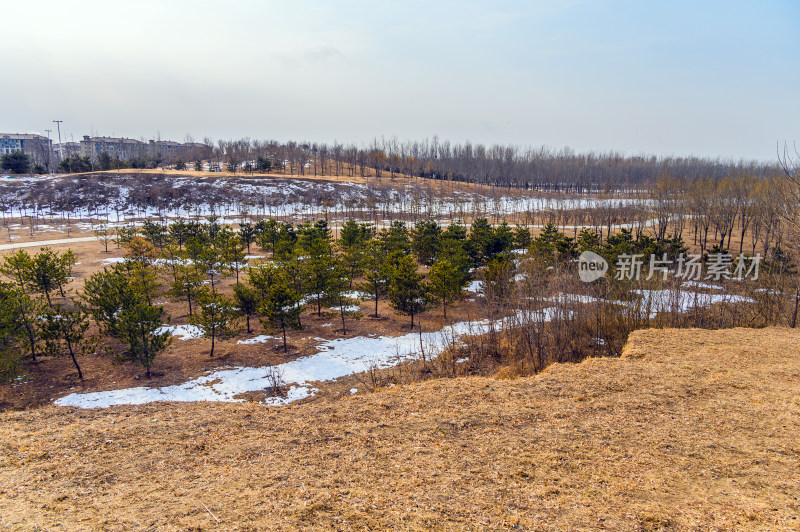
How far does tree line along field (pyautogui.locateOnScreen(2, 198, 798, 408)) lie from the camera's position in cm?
1411

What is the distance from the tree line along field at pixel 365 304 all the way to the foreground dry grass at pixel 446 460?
15.9ft

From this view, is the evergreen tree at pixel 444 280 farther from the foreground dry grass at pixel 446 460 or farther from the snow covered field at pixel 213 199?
the snow covered field at pixel 213 199

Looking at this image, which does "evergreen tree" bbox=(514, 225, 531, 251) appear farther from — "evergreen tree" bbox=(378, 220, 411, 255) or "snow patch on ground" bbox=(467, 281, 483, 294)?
"evergreen tree" bbox=(378, 220, 411, 255)

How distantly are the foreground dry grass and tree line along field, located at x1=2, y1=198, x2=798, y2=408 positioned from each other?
4.84 metres

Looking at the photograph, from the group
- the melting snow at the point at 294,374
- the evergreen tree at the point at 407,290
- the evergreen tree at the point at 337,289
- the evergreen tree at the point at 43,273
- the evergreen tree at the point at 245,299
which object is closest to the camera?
the melting snow at the point at 294,374

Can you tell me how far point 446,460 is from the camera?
18.5 ft

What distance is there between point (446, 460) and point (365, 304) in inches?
803

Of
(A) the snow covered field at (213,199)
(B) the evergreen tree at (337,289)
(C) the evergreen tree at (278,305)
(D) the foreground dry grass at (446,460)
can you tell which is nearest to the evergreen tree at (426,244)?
(B) the evergreen tree at (337,289)

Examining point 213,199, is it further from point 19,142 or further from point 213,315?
point 19,142

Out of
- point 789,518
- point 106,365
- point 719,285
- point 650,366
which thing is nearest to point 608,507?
point 789,518

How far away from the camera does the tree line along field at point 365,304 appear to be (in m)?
14.1

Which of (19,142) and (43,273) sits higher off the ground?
(19,142)

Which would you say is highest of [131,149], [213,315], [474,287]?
[131,149]

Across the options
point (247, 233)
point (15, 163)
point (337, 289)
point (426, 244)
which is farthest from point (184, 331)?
point (15, 163)
